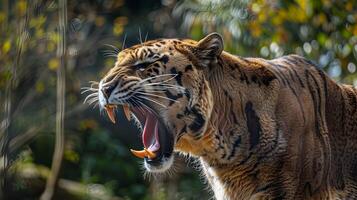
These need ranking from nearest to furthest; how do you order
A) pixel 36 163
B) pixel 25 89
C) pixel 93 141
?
pixel 25 89, pixel 36 163, pixel 93 141

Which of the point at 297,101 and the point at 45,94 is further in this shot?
the point at 45,94

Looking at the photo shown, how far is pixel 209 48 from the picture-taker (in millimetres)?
6699

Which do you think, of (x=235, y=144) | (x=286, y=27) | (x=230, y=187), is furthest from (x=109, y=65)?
(x=235, y=144)

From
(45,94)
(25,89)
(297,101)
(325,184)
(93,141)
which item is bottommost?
(93,141)

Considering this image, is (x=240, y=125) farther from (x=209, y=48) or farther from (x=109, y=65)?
(x=109, y=65)

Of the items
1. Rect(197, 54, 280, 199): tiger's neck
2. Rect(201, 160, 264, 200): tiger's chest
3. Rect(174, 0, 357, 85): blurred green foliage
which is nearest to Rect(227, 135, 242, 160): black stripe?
Rect(197, 54, 280, 199): tiger's neck

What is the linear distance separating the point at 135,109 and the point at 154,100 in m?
0.17

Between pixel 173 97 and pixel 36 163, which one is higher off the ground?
pixel 173 97

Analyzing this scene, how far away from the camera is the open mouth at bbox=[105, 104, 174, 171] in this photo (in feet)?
21.4

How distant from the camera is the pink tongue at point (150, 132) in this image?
6.58 m

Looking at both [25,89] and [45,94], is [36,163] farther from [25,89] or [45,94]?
[25,89]

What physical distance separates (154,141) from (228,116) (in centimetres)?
52

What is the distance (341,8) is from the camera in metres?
12.7

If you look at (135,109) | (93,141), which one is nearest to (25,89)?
(93,141)
